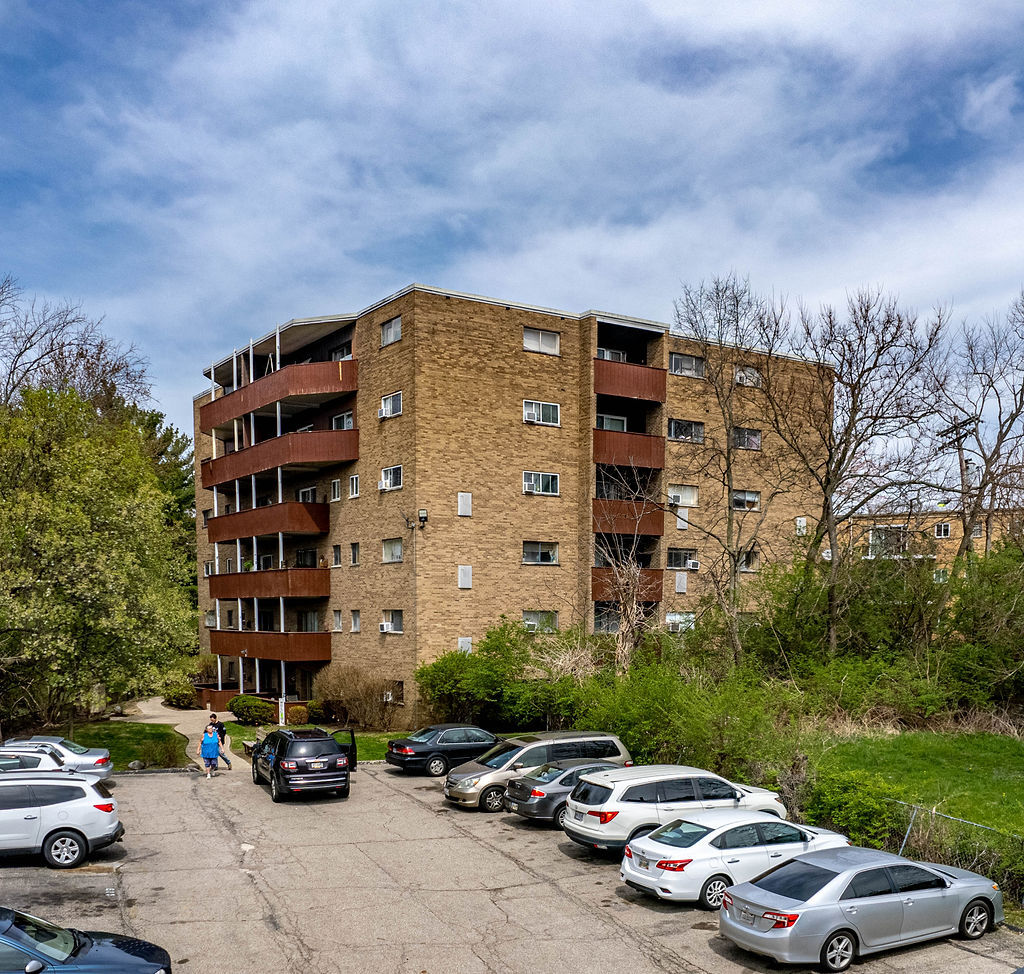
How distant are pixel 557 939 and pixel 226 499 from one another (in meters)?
41.7

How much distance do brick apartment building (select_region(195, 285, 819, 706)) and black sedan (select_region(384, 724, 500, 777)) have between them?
7337 mm

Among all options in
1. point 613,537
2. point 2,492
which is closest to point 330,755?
point 2,492

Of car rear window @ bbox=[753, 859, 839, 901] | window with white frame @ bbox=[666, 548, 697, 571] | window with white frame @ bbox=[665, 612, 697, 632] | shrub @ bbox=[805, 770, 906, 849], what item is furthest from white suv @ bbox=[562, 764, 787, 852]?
window with white frame @ bbox=[666, 548, 697, 571]

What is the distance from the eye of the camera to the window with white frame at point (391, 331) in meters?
34.8

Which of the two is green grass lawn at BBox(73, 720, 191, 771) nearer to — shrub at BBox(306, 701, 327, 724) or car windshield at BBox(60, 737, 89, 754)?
car windshield at BBox(60, 737, 89, 754)

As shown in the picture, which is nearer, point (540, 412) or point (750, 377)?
point (750, 377)

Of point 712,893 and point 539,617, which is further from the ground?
point 539,617

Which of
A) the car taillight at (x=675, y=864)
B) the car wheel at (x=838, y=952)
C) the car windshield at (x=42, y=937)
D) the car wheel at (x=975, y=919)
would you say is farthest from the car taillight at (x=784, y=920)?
the car windshield at (x=42, y=937)

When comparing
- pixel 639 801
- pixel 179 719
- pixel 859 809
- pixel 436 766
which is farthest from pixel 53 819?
pixel 179 719

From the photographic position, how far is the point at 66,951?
914cm

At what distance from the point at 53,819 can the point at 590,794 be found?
9.39 meters

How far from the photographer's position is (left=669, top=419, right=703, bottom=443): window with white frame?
132 ft

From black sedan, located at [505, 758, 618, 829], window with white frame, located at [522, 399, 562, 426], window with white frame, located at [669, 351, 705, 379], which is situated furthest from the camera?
window with white frame, located at [669, 351, 705, 379]

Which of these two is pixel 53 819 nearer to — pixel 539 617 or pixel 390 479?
pixel 390 479
